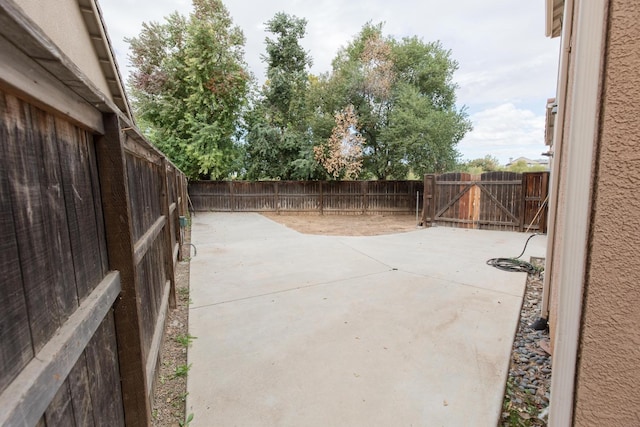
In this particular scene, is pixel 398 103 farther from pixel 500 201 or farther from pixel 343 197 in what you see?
Answer: pixel 500 201

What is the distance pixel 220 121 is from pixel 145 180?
14.4 m

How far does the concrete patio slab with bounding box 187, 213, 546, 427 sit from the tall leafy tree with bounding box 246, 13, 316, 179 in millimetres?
10930

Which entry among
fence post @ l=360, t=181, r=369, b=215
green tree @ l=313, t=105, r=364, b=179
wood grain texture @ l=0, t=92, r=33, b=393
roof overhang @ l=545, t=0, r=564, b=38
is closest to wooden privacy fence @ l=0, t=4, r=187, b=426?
wood grain texture @ l=0, t=92, r=33, b=393

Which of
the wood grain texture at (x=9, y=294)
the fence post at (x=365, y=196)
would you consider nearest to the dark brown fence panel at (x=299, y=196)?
the fence post at (x=365, y=196)

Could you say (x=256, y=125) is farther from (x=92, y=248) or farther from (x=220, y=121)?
(x=92, y=248)

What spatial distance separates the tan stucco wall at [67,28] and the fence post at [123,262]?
5.51 ft

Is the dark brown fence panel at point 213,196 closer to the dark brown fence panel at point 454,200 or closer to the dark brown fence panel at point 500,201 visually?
the dark brown fence panel at point 454,200

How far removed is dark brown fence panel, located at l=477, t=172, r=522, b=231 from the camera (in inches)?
365

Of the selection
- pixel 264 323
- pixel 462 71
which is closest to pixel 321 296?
pixel 264 323

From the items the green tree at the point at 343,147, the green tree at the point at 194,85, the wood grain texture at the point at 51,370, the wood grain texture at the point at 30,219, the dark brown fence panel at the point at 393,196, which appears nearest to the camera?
the wood grain texture at the point at 51,370

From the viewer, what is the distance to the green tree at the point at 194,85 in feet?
49.4

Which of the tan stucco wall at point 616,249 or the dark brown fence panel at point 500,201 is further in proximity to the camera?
the dark brown fence panel at point 500,201

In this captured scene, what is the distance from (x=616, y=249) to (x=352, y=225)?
11.4m

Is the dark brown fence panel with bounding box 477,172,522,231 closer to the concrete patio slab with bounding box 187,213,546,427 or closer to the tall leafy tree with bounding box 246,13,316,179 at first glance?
the concrete patio slab with bounding box 187,213,546,427
